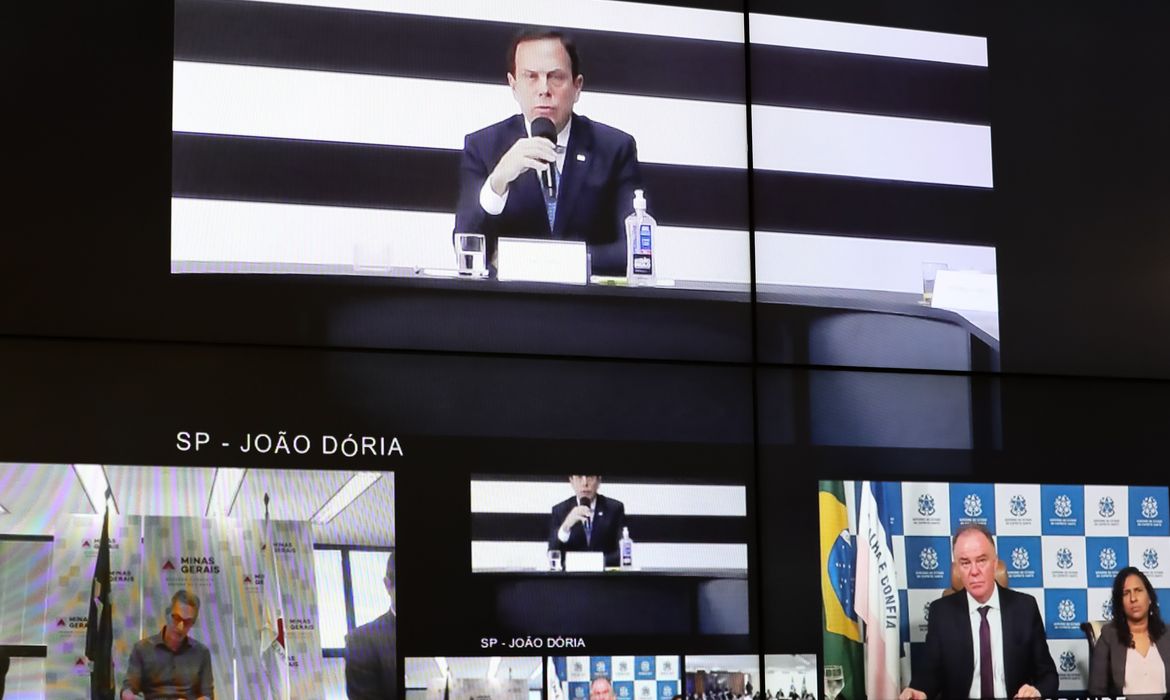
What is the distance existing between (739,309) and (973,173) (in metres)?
0.70

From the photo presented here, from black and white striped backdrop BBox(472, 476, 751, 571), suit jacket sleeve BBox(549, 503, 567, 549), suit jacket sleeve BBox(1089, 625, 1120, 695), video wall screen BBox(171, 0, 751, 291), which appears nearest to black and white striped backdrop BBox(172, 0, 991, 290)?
video wall screen BBox(171, 0, 751, 291)

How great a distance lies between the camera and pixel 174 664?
291 centimetres

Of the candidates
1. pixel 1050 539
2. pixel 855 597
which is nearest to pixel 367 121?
pixel 855 597

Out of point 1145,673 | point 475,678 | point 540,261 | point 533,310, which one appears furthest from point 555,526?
point 1145,673

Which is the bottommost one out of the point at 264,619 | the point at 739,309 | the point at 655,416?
the point at 264,619

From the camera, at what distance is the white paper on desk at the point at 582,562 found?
3.18 meters

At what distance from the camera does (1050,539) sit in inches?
135

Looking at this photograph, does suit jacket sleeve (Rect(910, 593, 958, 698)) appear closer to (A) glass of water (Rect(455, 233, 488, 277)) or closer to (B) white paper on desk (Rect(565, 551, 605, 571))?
(B) white paper on desk (Rect(565, 551, 605, 571))

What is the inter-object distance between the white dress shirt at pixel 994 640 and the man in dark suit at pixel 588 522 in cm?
86

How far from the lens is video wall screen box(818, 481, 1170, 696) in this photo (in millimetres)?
3318

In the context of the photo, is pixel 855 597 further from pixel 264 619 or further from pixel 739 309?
pixel 264 619

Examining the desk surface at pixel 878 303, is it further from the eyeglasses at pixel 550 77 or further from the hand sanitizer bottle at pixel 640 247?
the eyeglasses at pixel 550 77

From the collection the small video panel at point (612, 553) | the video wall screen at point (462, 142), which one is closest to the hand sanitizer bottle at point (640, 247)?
the video wall screen at point (462, 142)

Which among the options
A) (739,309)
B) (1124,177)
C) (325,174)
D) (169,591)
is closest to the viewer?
(169,591)
